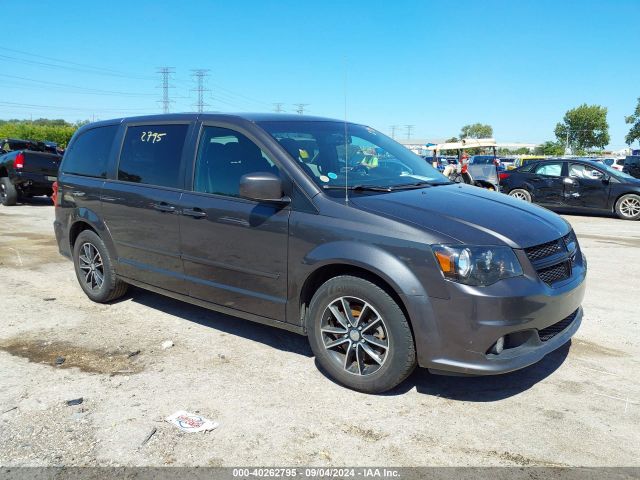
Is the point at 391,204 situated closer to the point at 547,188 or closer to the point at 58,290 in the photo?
the point at 58,290

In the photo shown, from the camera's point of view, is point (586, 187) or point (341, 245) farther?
point (586, 187)

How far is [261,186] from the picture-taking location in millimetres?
3637

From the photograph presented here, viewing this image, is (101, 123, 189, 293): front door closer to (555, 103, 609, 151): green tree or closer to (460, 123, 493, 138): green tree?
(555, 103, 609, 151): green tree

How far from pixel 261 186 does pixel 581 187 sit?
12.3 meters

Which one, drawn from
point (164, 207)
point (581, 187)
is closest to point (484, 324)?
point (164, 207)

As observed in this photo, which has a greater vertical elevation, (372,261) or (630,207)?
(372,261)

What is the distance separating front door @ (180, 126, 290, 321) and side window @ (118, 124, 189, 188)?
0.28m

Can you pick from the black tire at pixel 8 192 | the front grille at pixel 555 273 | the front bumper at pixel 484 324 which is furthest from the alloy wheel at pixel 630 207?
the black tire at pixel 8 192

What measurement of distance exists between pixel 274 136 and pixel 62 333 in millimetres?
2588

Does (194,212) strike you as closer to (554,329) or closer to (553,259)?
(553,259)

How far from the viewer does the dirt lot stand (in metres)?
2.90

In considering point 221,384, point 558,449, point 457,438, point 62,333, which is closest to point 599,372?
point 558,449

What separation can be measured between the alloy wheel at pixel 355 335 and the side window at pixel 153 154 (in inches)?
72.1

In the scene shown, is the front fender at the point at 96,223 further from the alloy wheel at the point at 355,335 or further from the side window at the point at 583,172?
the side window at the point at 583,172
